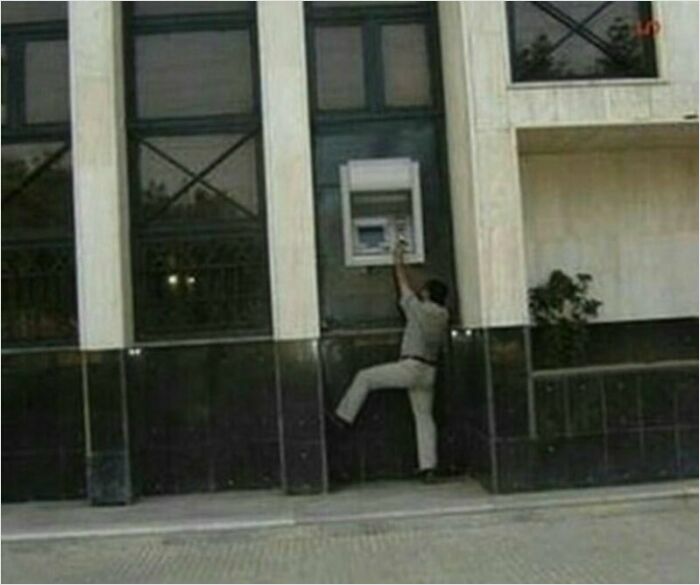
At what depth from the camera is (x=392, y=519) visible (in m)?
9.73

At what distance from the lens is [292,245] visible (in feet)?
35.3

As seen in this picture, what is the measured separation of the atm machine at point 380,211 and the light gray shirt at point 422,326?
0.56 meters

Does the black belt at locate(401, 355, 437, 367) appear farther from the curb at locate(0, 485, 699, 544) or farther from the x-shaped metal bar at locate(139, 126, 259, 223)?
the x-shaped metal bar at locate(139, 126, 259, 223)

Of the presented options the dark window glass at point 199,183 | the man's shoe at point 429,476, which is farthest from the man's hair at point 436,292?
the dark window glass at point 199,183

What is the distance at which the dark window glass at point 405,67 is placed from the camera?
38.4ft

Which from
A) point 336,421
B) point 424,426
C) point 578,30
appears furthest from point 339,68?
point 424,426

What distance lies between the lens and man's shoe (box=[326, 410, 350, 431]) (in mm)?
11258

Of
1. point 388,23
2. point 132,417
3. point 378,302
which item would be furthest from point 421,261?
point 132,417

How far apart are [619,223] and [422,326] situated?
2.45m

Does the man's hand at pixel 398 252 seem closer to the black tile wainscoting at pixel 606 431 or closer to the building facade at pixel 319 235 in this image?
the building facade at pixel 319 235

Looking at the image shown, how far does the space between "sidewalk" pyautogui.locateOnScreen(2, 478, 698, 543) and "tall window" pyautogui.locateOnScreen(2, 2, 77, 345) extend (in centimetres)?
191

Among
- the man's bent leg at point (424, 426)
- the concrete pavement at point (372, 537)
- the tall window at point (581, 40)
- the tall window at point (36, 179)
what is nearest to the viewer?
the concrete pavement at point (372, 537)

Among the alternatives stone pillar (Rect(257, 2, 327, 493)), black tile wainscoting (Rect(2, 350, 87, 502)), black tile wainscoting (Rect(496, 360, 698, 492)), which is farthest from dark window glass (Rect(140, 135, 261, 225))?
black tile wainscoting (Rect(496, 360, 698, 492))

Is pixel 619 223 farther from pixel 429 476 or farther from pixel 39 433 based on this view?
pixel 39 433
